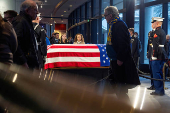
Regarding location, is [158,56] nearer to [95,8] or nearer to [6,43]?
[6,43]

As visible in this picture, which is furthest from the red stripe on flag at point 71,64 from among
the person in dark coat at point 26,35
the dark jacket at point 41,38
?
the person in dark coat at point 26,35

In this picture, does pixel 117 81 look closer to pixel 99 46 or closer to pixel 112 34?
pixel 112 34

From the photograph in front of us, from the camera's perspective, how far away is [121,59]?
3295 mm

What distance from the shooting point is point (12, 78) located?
1.38 metres

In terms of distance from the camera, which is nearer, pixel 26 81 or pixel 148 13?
pixel 26 81

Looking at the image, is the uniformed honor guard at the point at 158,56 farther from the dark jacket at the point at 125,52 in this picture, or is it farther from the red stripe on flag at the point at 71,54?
the dark jacket at the point at 125,52

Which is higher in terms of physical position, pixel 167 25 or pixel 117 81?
pixel 167 25

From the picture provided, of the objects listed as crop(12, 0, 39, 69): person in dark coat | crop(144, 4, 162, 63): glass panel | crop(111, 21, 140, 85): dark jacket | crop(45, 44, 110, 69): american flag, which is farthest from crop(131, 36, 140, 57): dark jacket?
crop(12, 0, 39, 69): person in dark coat

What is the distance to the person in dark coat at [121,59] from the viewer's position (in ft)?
10.8

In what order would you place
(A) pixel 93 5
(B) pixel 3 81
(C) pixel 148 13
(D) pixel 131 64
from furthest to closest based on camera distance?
(A) pixel 93 5 < (C) pixel 148 13 < (D) pixel 131 64 < (B) pixel 3 81

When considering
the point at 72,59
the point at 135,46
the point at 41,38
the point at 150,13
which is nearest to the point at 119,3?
the point at 150,13

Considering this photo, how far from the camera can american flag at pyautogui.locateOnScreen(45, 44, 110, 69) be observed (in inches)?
202

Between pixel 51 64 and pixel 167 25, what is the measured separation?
559 centimetres

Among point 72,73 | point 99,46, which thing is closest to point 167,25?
point 99,46
